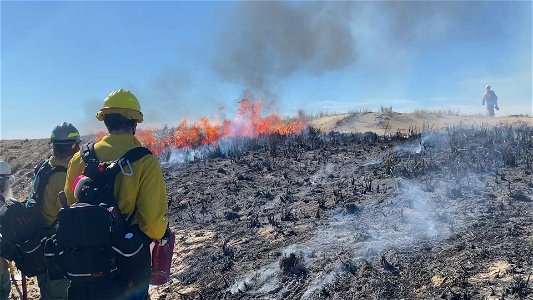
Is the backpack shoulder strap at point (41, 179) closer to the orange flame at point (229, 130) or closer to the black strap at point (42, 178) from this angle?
the black strap at point (42, 178)

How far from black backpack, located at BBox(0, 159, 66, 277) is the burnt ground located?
202 centimetres

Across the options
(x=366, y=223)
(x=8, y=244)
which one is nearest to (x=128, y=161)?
(x=8, y=244)

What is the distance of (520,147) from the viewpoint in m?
8.99

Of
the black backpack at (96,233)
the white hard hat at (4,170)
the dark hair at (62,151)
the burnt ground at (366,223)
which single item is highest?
the dark hair at (62,151)

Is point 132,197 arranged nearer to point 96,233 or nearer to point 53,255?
point 96,233

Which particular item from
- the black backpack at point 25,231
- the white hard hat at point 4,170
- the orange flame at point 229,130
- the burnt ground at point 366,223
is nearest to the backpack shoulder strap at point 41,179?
the black backpack at point 25,231

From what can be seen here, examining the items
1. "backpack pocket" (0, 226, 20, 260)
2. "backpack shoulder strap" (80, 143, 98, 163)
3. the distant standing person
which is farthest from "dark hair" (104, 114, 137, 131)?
the distant standing person

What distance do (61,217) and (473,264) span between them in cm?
377

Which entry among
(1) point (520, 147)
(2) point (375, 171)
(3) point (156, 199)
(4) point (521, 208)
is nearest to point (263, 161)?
(2) point (375, 171)

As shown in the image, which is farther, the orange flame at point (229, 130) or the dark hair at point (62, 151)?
the orange flame at point (229, 130)

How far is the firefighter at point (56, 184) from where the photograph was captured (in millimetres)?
4453

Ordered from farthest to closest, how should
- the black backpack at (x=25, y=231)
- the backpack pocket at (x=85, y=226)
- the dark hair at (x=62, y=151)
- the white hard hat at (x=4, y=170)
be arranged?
the white hard hat at (x=4, y=170) < the dark hair at (x=62, y=151) < the black backpack at (x=25, y=231) < the backpack pocket at (x=85, y=226)

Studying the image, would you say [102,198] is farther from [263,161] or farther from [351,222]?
[263,161]

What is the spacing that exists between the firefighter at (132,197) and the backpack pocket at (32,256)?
127cm
